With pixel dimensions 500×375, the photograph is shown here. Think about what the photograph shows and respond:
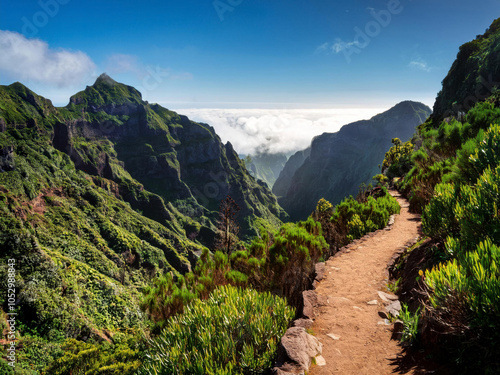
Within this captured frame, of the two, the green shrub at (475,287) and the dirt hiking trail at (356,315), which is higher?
the green shrub at (475,287)

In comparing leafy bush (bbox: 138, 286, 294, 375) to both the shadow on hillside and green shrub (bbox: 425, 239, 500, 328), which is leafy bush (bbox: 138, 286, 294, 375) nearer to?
the shadow on hillside

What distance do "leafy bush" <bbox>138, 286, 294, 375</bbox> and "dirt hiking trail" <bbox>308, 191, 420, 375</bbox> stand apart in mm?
742

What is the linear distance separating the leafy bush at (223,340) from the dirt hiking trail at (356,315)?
2.43 ft

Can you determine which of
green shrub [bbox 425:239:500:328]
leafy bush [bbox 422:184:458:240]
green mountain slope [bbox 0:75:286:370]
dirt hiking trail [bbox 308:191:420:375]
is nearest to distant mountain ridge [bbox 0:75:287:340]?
green mountain slope [bbox 0:75:286:370]

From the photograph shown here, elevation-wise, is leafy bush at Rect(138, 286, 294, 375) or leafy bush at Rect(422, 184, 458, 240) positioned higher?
leafy bush at Rect(422, 184, 458, 240)

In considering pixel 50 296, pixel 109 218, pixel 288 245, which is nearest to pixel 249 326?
pixel 288 245

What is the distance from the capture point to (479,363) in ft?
7.62

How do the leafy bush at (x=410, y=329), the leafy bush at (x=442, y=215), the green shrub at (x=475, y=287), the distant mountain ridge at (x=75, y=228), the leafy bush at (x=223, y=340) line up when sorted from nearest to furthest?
the green shrub at (x=475, y=287), the leafy bush at (x=223, y=340), the leafy bush at (x=410, y=329), the leafy bush at (x=442, y=215), the distant mountain ridge at (x=75, y=228)

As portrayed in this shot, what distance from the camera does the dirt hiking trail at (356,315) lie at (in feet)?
11.3

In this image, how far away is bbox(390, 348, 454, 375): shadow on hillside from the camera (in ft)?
9.21

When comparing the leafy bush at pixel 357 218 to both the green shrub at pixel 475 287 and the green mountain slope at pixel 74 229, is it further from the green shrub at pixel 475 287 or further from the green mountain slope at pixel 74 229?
the green shrub at pixel 475 287

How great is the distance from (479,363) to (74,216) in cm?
11556

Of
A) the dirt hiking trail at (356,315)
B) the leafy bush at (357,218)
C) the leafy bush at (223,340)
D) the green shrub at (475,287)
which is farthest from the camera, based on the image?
the leafy bush at (357,218)

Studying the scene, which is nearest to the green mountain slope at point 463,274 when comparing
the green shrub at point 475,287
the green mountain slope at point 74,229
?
the green shrub at point 475,287
